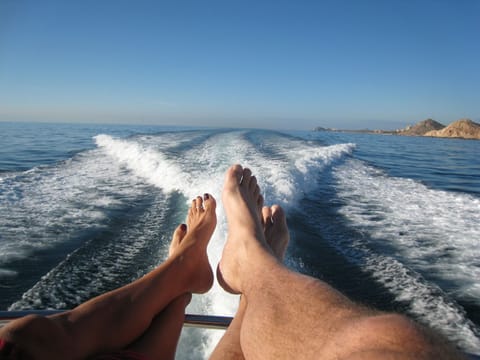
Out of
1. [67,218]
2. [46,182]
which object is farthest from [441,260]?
[46,182]

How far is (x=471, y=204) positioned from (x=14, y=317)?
213 inches

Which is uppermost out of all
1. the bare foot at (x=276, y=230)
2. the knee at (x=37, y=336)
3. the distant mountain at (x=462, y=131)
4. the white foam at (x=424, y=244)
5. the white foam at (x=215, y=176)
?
the distant mountain at (x=462, y=131)

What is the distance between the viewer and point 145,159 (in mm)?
6902

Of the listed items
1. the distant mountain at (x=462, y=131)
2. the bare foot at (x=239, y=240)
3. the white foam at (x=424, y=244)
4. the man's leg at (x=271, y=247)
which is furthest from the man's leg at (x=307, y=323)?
the distant mountain at (x=462, y=131)

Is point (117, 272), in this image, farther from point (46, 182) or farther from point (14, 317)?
point (46, 182)

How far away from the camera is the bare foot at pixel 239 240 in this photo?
144cm

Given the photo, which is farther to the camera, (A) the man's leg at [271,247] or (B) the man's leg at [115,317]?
(A) the man's leg at [271,247]

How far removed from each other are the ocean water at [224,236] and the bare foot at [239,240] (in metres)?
0.33

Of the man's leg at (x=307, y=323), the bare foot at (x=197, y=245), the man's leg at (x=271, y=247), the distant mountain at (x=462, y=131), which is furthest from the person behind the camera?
the distant mountain at (x=462, y=131)

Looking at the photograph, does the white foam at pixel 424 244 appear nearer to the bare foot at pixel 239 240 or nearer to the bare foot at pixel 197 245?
the bare foot at pixel 239 240

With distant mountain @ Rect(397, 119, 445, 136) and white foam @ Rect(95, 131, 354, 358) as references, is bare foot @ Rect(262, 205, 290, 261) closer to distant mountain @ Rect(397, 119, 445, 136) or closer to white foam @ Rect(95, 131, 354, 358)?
white foam @ Rect(95, 131, 354, 358)

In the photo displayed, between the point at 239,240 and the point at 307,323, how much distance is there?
0.72 metres

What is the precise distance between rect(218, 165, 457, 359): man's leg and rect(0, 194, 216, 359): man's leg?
0.93ft

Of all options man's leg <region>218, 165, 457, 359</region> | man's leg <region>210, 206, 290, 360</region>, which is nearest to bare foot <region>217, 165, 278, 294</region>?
man's leg <region>218, 165, 457, 359</region>
